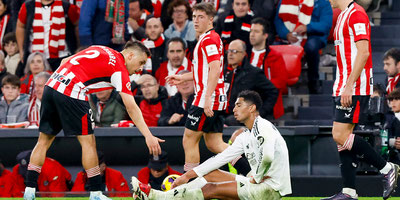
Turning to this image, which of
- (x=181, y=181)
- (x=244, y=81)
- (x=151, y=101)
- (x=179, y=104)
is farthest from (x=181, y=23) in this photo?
(x=181, y=181)

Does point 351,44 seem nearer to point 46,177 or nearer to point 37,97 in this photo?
point 46,177

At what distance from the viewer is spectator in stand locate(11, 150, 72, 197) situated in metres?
11.2

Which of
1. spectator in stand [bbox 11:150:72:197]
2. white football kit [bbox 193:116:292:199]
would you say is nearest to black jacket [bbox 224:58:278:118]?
spectator in stand [bbox 11:150:72:197]

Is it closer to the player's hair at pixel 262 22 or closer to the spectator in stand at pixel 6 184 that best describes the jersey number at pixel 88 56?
the spectator in stand at pixel 6 184

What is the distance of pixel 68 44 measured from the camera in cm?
1400

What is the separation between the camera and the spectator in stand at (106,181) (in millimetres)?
A: 11062

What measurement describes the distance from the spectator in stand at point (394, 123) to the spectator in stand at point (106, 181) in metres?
3.28

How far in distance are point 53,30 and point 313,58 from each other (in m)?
4.03

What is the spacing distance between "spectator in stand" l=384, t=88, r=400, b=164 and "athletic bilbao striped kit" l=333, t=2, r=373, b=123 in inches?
85.2

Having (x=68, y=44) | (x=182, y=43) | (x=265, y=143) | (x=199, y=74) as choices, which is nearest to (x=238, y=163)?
(x=199, y=74)

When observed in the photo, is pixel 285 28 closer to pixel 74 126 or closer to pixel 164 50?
pixel 164 50

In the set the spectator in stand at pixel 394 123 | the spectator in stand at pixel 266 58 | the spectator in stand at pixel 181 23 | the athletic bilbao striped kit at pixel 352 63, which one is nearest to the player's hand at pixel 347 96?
the athletic bilbao striped kit at pixel 352 63

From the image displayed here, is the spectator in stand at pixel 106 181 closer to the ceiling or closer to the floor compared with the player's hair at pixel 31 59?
closer to the floor

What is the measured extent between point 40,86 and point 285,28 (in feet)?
12.1
